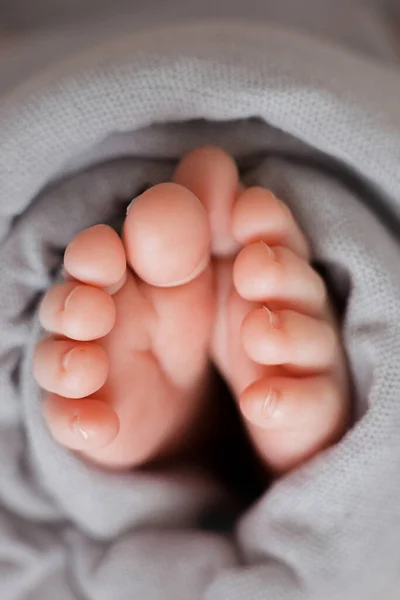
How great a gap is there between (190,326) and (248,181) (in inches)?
5.7

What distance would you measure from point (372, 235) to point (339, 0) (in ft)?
1.20

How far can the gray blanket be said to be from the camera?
0.62 metres

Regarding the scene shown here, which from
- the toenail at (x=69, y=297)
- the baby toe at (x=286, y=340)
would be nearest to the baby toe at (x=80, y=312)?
the toenail at (x=69, y=297)

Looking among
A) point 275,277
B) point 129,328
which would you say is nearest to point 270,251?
point 275,277

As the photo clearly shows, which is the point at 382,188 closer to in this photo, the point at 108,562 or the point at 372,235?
the point at 372,235

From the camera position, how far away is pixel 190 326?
0.62 metres

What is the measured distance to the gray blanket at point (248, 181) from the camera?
2.02ft

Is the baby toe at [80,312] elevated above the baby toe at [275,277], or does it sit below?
below

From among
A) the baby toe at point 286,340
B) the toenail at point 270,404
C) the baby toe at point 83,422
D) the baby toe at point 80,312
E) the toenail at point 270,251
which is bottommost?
the baby toe at point 83,422

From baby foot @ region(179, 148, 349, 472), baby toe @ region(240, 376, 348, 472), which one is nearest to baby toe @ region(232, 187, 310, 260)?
baby foot @ region(179, 148, 349, 472)

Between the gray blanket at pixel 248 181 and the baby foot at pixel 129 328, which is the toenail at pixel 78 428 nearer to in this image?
the baby foot at pixel 129 328

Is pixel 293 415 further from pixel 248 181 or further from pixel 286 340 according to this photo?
pixel 248 181

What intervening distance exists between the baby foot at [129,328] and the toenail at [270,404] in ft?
0.31

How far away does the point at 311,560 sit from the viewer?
62cm
